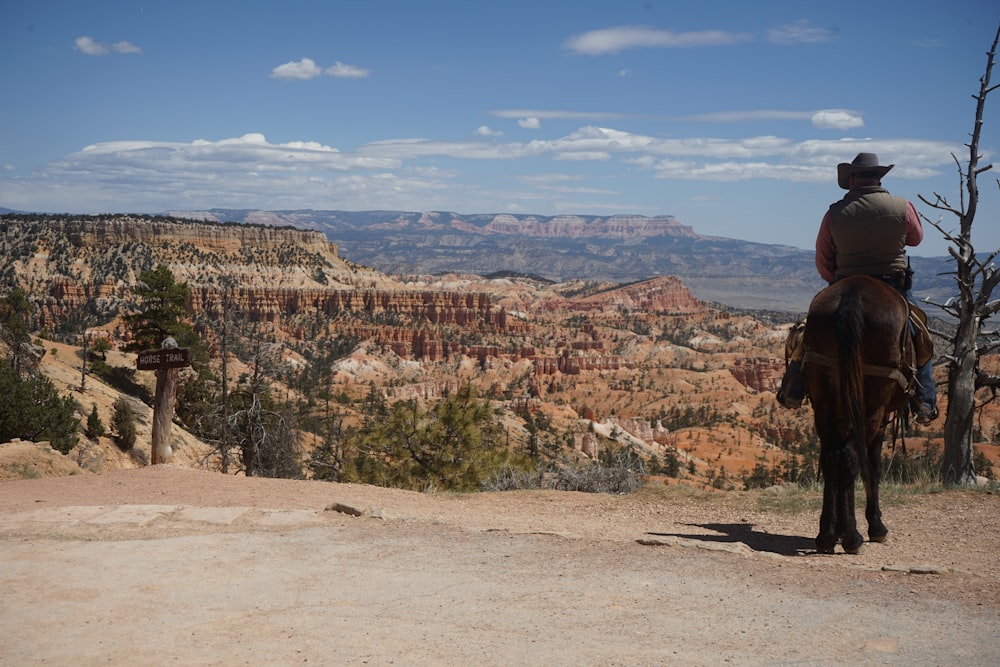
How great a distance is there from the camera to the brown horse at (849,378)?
7.49m

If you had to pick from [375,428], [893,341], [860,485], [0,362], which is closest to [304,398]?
[0,362]

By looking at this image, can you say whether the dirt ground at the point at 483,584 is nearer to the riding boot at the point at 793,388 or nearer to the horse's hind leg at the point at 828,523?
the horse's hind leg at the point at 828,523

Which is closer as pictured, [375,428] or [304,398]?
[375,428]

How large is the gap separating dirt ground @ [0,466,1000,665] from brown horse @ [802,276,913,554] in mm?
556

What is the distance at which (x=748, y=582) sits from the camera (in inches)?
272

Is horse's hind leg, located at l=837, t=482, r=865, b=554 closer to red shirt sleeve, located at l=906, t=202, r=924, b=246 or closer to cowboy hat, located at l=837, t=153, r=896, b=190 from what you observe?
red shirt sleeve, located at l=906, t=202, r=924, b=246

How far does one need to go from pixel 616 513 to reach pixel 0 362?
63.8 ft

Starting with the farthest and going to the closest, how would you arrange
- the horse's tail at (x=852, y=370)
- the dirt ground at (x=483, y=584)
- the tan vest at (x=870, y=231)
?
the tan vest at (x=870, y=231), the horse's tail at (x=852, y=370), the dirt ground at (x=483, y=584)

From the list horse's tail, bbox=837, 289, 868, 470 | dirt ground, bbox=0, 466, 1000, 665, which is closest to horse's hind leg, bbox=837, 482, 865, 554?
dirt ground, bbox=0, 466, 1000, 665

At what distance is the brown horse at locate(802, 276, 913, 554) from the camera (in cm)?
749

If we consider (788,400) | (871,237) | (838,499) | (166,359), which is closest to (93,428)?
(166,359)

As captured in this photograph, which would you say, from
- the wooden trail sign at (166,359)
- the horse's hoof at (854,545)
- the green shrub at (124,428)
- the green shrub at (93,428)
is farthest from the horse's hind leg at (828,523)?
the green shrub at (124,428)

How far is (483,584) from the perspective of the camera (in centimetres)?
701

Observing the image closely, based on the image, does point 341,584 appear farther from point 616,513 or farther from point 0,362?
point 0,362
